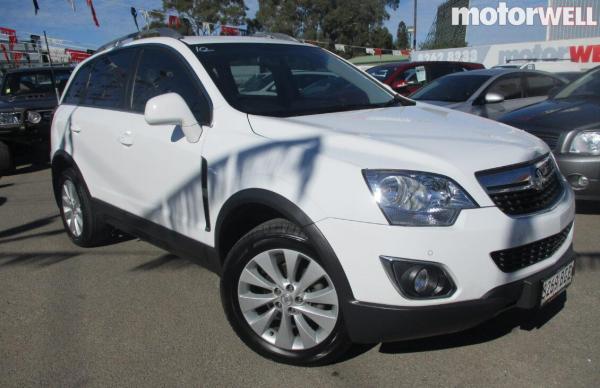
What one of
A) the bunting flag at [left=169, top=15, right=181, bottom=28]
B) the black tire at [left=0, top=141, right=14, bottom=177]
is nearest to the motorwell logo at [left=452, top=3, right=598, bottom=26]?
the bunting flag at [left=169, top=15, right=181, bottom=28]

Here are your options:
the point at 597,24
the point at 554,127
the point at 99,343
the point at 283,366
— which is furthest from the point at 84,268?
the point at 597,24

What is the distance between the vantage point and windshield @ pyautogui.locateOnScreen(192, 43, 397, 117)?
3240 millimetres

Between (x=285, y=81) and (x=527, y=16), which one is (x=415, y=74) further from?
(x=527, y=16)

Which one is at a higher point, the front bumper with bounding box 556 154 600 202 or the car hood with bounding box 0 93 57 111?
the car hood with bounding box 0 93 57 111

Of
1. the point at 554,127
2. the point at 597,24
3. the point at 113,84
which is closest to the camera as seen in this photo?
the point at 113,84

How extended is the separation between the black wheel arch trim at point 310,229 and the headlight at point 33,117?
7583 mm

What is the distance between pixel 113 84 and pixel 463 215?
2.98 m

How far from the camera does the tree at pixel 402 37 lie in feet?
270

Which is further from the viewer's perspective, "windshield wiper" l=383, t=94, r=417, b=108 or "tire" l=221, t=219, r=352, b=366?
"windshield wiper" l=383, t=94, r=417, b=108

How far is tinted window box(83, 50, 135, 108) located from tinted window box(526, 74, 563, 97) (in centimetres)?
650

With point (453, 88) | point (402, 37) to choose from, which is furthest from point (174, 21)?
point (402, 37)

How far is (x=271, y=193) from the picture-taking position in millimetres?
2633

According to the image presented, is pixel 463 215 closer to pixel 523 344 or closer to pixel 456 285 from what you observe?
pixel 456 285

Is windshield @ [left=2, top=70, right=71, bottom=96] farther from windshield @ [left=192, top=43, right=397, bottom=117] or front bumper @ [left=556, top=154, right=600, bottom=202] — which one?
front bumper @ [left=556, top=154, right=600, bottom=202]
